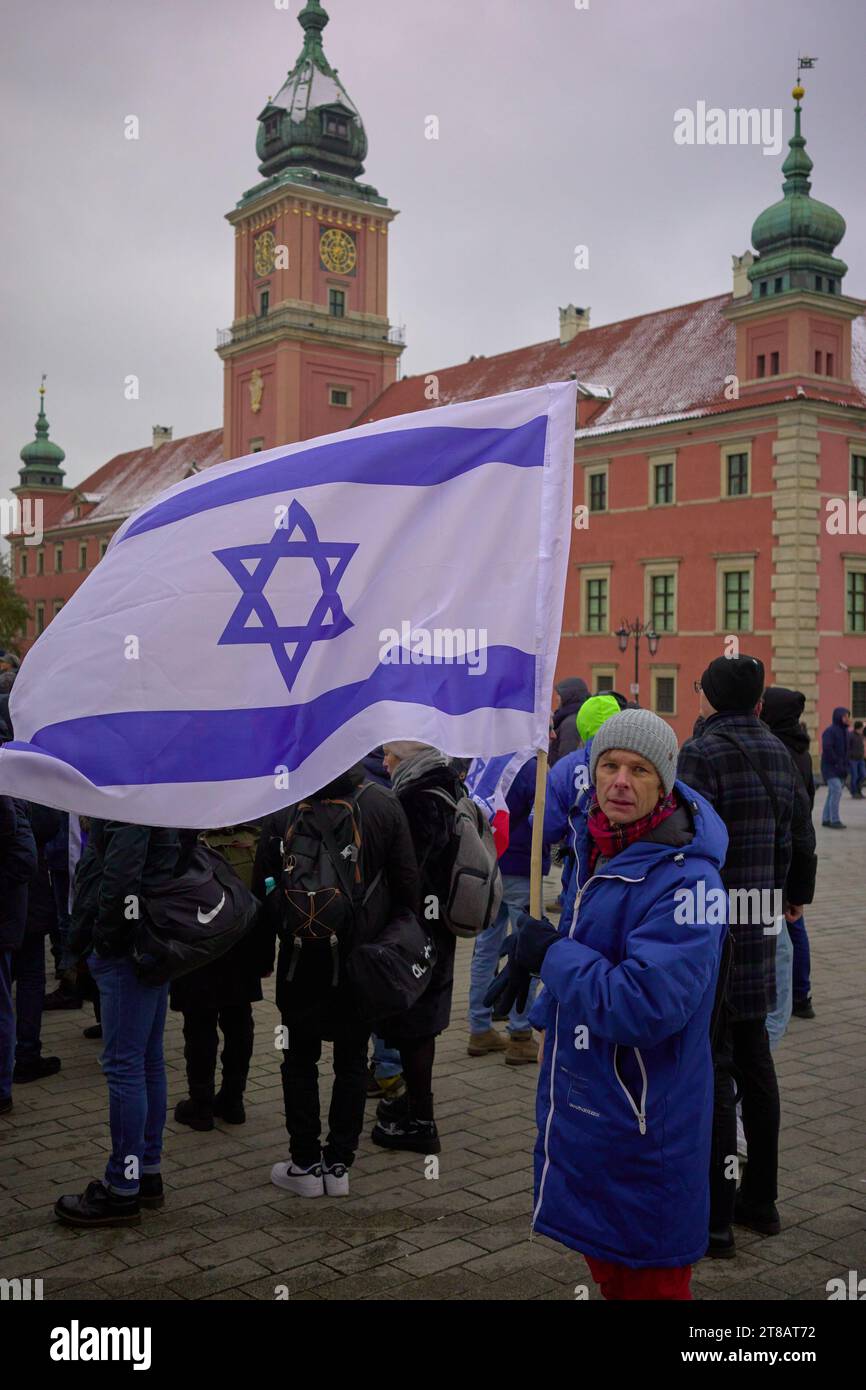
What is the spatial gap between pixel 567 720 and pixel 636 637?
1074 inches

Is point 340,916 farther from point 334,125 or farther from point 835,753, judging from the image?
point 334,125

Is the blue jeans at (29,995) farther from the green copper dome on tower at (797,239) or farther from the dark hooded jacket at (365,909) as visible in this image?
the green copper dome on tower at (797,239)

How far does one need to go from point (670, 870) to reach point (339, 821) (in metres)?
1.95

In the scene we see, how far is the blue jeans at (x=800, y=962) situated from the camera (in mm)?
7680

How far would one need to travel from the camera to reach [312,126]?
53.8 metres

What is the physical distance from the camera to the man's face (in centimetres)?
326

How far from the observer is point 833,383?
120 ft

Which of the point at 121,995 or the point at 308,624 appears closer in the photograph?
the point at 308,624

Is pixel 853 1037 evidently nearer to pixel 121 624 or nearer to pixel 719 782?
pixel 719 782

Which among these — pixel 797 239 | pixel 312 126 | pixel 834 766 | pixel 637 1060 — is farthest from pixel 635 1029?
pixel 312 126

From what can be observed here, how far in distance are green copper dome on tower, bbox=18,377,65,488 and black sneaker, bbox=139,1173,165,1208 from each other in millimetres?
80910

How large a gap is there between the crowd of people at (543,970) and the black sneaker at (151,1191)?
1cm

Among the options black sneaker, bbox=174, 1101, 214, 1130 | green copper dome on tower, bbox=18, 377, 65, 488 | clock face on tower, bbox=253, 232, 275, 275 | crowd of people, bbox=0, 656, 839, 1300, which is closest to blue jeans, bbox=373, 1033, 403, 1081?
crowd of people, bbox=0, 656, 839, 1300

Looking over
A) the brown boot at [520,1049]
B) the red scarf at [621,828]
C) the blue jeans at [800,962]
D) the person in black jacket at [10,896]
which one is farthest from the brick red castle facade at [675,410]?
the red scarf at [621,828]
